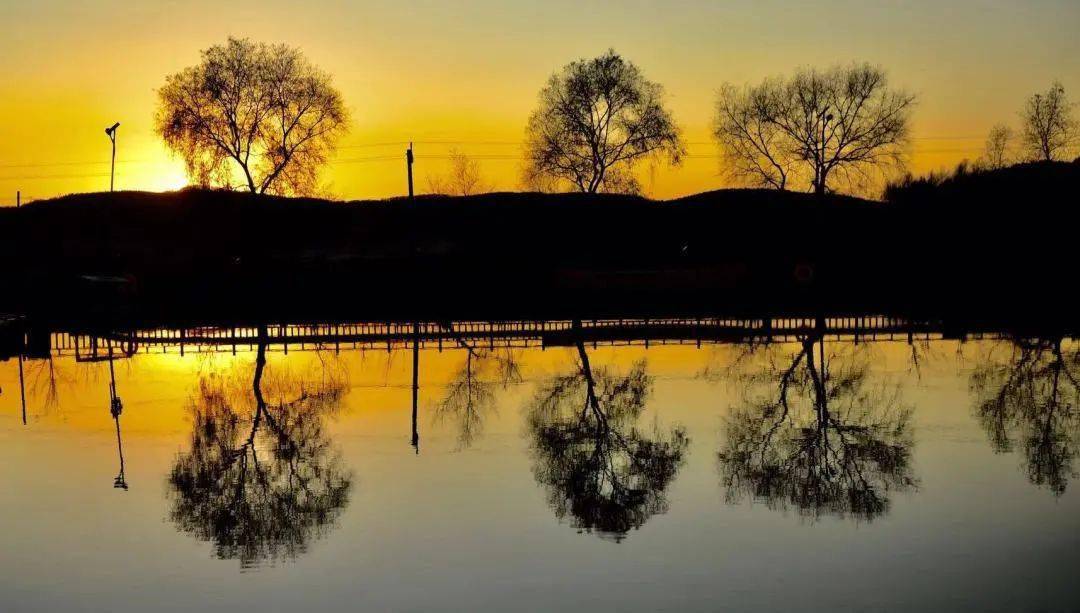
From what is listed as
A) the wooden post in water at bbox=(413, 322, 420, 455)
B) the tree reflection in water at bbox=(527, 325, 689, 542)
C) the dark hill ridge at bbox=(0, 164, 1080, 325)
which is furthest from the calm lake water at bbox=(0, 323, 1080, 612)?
the dark hill ridge at bbox=(0, 164, 1080, 325)

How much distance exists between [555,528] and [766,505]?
12.9 feet

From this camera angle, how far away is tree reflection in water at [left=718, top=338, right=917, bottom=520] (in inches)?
877

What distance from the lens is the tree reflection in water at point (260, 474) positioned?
20.6 m

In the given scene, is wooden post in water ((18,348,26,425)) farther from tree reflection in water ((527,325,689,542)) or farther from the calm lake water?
tree reflection in water ((527,325,689,542))

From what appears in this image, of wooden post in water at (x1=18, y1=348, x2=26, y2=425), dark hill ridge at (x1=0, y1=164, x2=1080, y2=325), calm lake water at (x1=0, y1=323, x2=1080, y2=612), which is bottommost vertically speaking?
calm lake water at (x1=0, y1=323, x2=1080, y2=612)

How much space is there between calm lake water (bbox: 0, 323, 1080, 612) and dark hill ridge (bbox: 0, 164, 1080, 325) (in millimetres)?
28467

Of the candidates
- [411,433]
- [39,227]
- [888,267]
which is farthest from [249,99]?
[411,433]

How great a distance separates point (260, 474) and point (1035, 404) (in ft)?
64.1

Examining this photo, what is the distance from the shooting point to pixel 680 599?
643 inches

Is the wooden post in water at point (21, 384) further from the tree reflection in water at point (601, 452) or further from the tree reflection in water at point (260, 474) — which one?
the tree reflection in water at point (601, 452)

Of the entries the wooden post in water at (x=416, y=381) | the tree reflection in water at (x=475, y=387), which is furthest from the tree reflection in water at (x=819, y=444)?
the wooden post in water at (x=416, y=381)

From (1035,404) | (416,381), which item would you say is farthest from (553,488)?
(416,381)

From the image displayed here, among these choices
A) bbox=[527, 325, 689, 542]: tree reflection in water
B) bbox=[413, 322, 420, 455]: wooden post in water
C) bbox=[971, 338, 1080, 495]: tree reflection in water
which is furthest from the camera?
bbox=[413, 322, 420, 455]: wooden post in water

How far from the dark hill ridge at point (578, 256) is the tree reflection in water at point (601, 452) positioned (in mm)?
28753
